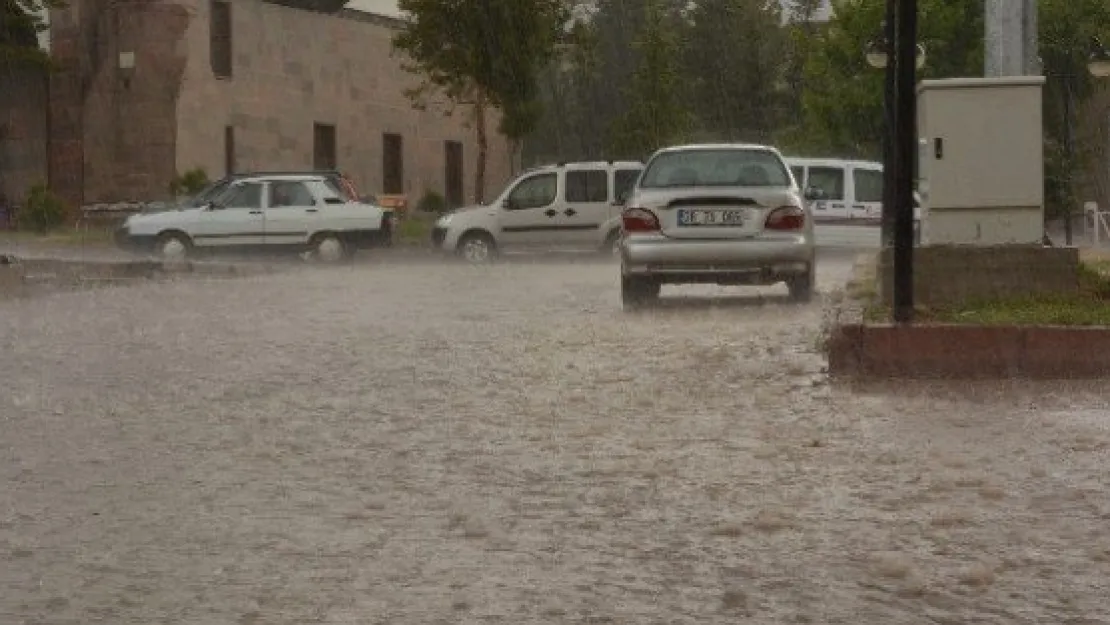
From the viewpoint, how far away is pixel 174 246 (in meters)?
36.4

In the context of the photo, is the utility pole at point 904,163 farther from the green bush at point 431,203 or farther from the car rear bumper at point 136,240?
the green bush at point 431,203

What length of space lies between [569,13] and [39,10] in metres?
11.3

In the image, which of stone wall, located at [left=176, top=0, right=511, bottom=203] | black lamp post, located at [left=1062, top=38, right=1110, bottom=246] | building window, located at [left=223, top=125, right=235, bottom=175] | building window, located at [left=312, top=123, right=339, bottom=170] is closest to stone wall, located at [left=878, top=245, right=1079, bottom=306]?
black lamp post, located at [left=1062, top=38, right=1110, bottom=246]

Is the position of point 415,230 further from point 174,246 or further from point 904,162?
point 904,162

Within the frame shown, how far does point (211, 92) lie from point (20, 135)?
14.2ft

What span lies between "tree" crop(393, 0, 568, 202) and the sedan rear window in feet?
82.9

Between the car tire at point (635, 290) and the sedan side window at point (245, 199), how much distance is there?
17.0 metres

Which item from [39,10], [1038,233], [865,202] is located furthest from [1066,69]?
[1038,233]

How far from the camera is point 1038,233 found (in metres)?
14.8

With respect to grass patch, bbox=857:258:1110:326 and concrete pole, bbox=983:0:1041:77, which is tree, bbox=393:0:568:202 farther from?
grass patch, bbox=857:258:1110:326

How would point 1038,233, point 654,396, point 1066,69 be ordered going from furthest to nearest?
point 1066,69 → point 1038,233 → point 654,396

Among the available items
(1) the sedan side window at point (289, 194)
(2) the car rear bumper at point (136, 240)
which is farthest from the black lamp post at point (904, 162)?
(2) the car rear bumper at point (136, 240)

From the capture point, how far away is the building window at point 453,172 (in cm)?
6262

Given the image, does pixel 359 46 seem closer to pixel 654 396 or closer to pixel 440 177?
pixel 440 177
